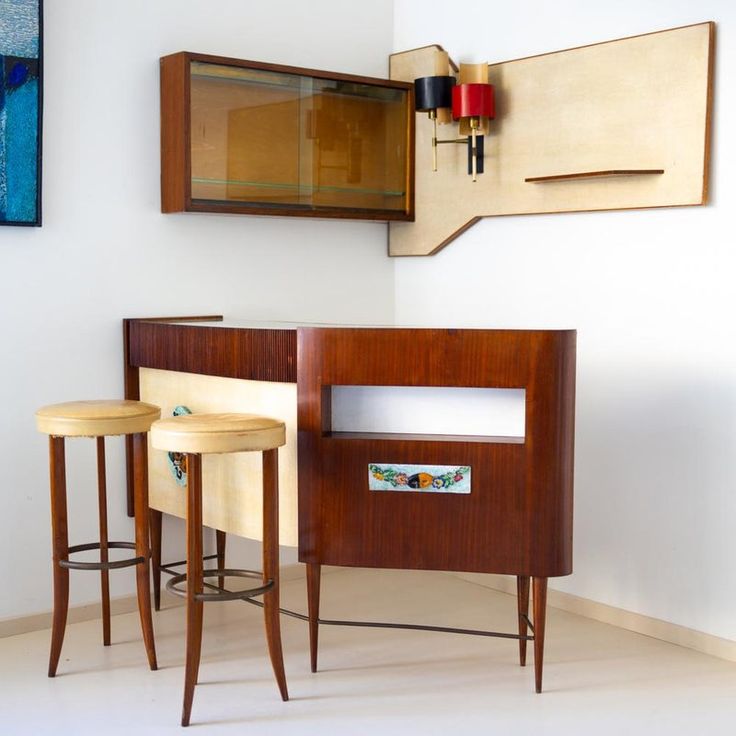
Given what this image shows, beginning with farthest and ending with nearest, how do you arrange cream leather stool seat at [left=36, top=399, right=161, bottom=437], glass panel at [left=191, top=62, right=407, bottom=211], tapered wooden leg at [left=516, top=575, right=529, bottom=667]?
glass panel at [left=191, top=62, right=407, bottom=211], tapered wooden leg at [left=516, top=575, right=529, bottom=667], cream leather stool seat at [left=36, top=399, right=161, bottom=437]

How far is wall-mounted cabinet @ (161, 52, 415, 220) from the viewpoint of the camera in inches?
156

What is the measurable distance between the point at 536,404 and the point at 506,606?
134 cm

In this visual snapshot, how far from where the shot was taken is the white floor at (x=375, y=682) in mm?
3061

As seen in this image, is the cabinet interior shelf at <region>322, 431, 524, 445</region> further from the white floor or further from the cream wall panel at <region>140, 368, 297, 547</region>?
the white floor

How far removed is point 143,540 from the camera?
3.46 metres

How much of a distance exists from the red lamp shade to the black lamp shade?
0.23ft

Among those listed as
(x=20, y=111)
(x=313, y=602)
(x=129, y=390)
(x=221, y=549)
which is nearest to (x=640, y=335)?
(x=313, y=602)

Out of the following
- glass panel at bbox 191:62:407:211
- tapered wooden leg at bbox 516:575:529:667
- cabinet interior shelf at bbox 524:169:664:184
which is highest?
glass panel at bbox 191:62:407:211

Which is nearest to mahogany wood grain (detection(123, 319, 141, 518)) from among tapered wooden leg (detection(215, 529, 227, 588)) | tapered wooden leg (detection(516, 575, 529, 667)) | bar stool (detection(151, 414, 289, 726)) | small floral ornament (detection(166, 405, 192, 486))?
small floral ornament (detection(166, 405, 192, 486))

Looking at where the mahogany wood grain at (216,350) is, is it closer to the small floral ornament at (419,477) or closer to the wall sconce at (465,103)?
the small floral ornament at (419,477)

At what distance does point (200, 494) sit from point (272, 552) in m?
0.29

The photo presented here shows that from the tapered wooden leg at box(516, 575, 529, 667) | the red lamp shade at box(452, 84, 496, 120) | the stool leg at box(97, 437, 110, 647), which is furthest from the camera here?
the red lamp shade at box(452, 84, 496, 120)

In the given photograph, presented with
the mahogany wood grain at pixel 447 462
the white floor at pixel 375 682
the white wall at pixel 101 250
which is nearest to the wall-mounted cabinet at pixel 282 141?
the white wall at pixel 101 250

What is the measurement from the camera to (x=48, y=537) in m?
3.88
